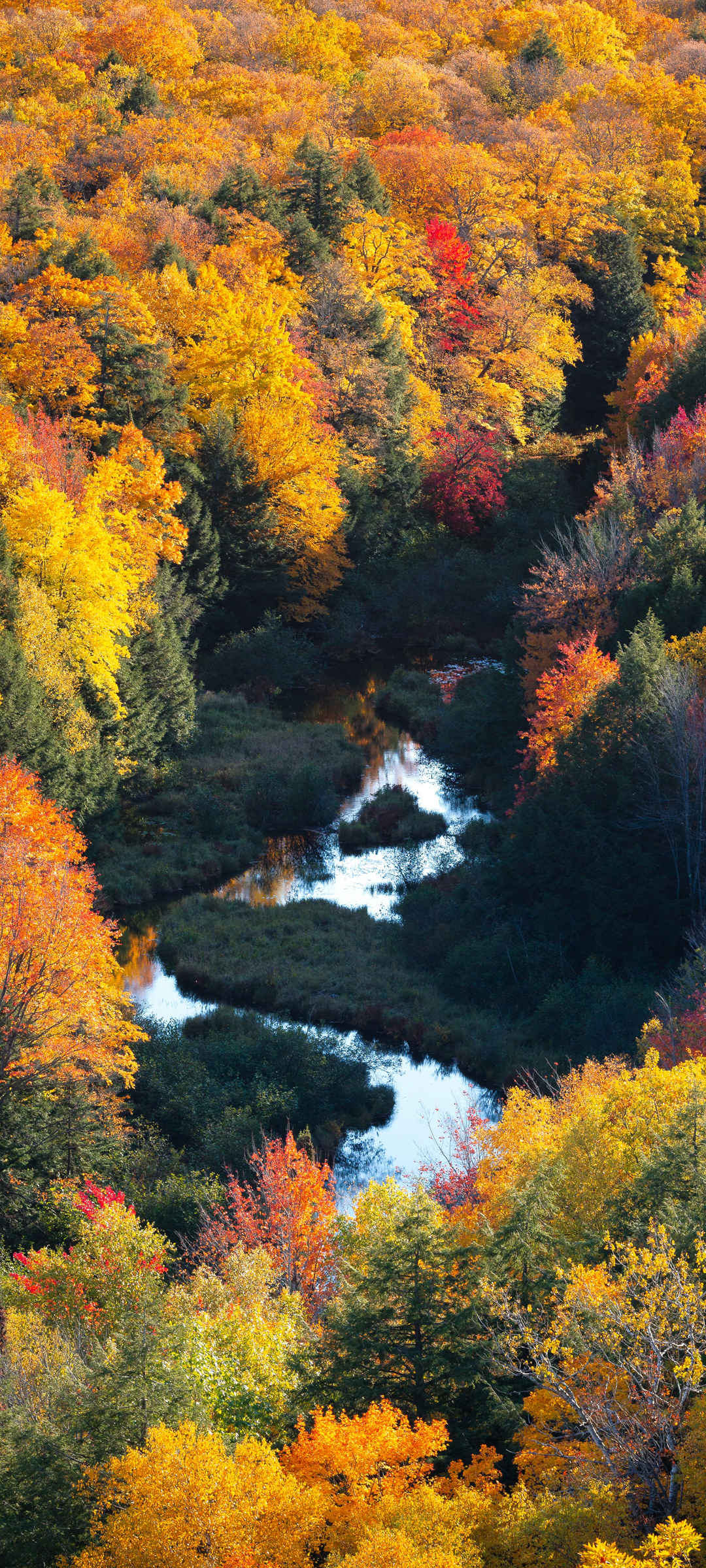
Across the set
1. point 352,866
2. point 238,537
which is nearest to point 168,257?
point 238,537

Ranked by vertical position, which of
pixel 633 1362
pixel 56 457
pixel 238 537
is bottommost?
pixel 633 1362

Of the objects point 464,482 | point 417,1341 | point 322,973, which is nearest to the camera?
point 417,1341

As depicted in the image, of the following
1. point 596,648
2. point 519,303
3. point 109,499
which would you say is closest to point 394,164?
point 519,303

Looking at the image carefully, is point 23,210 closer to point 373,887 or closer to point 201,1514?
point 373,887

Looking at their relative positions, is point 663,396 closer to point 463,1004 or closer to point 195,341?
point 195,341

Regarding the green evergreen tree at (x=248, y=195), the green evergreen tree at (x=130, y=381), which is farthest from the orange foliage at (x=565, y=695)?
the green evergreen tree at (x=248, y=195)

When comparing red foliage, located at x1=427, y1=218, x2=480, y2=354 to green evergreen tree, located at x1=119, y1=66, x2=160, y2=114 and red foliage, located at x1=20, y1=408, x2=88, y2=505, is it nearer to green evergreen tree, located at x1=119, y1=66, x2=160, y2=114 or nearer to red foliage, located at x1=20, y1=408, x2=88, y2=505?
green evergreen tree, located at x1=119, y1=66, x2=160, y2=114

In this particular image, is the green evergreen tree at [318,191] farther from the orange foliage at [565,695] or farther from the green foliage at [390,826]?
the orange foliage at [565,695]
